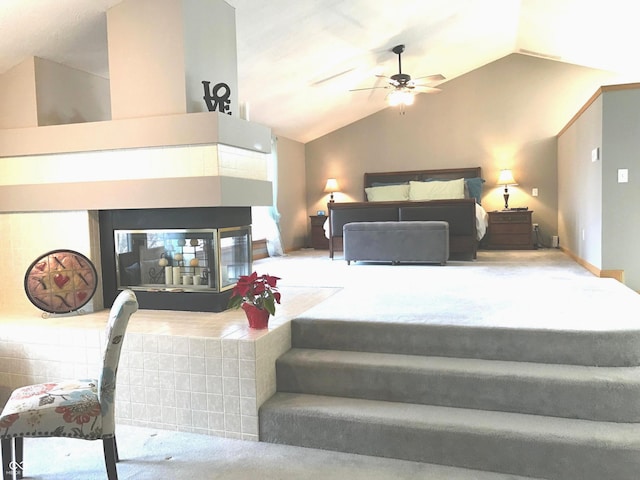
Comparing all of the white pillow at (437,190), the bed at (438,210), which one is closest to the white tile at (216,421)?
the bed at (438,210)

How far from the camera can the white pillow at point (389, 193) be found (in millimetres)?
8523

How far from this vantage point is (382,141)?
9000mm

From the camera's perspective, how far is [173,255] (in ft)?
11.5

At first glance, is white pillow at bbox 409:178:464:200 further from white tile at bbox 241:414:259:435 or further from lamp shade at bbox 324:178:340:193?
white tile at bbox 241:414:259:435

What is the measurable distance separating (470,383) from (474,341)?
1.02 feet

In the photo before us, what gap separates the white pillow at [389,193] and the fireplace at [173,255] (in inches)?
205

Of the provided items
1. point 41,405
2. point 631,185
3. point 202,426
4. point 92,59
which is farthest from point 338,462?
point 631,185

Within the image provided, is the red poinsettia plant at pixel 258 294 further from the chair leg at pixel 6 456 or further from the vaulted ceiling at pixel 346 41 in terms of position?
the vaulted ceiling at pixel 346 41

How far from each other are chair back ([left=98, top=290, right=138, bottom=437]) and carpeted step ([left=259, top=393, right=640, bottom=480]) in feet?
2.52

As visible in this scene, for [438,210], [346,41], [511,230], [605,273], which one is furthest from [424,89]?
[605,273]

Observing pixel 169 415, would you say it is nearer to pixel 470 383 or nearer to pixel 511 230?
pixel 470 383

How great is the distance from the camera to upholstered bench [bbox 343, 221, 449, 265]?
5934mm

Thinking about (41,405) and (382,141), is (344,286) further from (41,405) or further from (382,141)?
(382,141)

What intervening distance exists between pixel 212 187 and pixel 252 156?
24.1 inches
